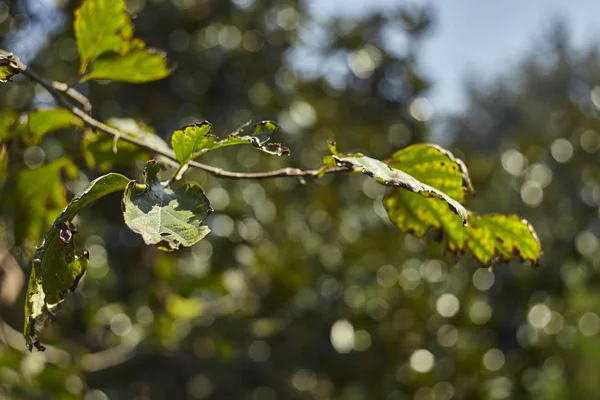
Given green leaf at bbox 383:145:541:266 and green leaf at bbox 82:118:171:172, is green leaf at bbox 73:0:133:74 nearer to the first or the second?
green leaf at bbox 82:118:171:172

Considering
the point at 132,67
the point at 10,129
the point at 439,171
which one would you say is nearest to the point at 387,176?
the point at 439,171

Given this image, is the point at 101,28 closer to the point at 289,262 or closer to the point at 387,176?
the point at 387,176

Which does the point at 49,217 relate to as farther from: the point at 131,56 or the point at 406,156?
the point at 406,156

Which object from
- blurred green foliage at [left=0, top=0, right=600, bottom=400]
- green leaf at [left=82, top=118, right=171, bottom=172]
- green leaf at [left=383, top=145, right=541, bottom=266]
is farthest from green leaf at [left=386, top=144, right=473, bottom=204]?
blurred green foliage at [left=0, top=0, right=600, bottom=400]

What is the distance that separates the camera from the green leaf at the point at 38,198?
3.24ft

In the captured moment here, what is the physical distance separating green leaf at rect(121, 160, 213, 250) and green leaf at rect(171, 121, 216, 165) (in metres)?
0.04

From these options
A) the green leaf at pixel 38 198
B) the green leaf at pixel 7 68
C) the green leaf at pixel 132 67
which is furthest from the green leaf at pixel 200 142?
the green leaf at pixel 38 198

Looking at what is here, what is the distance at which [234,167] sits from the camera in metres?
2.97

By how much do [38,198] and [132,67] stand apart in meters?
0.26

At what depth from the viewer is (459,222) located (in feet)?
2.46

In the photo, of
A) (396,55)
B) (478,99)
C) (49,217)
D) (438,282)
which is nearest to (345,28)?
(396,55)

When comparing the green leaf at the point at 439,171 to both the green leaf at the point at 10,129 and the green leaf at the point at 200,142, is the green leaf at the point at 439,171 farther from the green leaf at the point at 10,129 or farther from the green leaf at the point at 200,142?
the green leaf at the point at 10,129

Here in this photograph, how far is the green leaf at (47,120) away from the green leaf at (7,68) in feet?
0.91

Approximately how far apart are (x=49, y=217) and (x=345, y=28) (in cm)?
220
